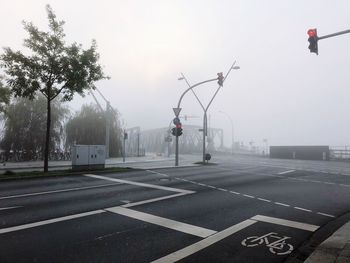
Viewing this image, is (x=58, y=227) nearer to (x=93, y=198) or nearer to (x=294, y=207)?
(x=93, y=198)

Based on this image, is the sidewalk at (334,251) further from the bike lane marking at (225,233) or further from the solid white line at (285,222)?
the bike lane marking at (225,233)

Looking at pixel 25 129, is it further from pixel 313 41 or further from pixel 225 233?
pixel 225 233

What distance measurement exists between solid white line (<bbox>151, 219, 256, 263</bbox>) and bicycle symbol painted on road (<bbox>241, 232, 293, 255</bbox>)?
1.62ft

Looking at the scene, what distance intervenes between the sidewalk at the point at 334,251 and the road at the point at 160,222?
0.44 meters

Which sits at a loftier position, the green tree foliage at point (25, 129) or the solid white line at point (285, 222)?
the green tree foliage at point (25, 129)

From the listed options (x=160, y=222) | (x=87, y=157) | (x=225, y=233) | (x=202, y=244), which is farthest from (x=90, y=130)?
(x=202, y=244)

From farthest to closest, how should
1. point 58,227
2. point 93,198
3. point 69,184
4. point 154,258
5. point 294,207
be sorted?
point 69,184 < point 93,198 < point 294,207 < point 58,227 < point 154,258

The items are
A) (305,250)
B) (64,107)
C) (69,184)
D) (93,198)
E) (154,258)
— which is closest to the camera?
(154,258)

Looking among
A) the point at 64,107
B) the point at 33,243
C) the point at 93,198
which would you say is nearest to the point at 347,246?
the point at 33,243

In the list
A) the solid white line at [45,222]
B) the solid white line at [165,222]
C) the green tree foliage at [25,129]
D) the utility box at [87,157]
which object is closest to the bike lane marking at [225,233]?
the solid white line at [165,222]

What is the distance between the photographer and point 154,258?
547 centimetres

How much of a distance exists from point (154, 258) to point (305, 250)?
254cm

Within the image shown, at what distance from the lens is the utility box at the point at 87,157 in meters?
19.3

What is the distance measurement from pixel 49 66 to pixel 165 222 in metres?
13.2
